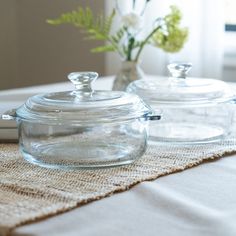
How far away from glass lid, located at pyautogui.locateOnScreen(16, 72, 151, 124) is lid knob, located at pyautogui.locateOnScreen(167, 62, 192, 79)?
19 cm

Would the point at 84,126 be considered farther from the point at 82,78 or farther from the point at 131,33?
the point at 131,33

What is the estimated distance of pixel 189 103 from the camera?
3.34 feet

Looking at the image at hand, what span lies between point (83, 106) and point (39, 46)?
2356 millimetres

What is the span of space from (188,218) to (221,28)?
1.84 meters

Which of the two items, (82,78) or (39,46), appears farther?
(39,46)

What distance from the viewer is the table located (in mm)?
585

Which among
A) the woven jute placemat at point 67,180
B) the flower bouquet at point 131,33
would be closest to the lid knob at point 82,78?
the woven jute placemat at point 67,180

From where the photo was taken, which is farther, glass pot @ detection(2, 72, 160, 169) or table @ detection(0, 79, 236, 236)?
glass pot @ detection(2, 72, 160, 169)

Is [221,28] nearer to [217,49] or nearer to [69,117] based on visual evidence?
[217,49]

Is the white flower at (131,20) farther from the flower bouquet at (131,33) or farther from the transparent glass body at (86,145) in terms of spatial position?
the transparent glass body at (86,145)

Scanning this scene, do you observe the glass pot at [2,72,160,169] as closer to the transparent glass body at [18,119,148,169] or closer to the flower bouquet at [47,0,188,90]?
the transparent glass body at [18,119,148,169]

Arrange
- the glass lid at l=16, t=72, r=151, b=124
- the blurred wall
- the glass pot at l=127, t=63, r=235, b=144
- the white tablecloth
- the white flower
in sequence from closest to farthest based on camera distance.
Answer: the white tablecloth
the glass lid at l=16, t=72, r=151, b=124
the glass pot at l=127, t=63, r=235, b=144
the white flower
the blurred wall

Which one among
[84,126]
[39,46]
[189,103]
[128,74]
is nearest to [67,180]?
[84,126]

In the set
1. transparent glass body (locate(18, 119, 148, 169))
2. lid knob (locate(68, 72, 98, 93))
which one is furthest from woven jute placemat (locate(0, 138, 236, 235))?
lid knob (locate(68, 72, 98, 93))
